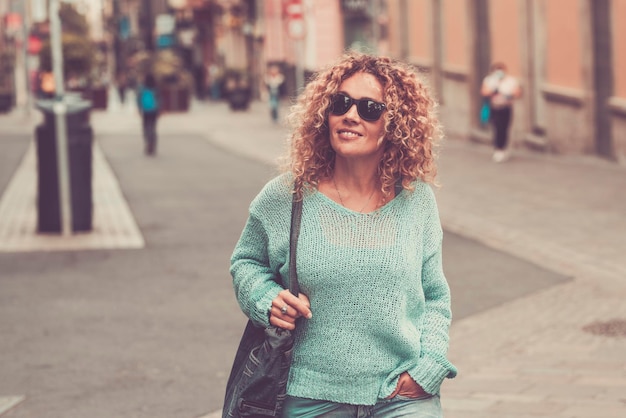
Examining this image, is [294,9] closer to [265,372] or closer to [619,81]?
[619,81]

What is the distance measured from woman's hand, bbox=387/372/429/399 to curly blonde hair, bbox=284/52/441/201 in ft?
1.58

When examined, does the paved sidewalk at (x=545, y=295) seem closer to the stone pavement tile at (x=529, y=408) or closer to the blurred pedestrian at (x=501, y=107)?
the stone pavement tile at (x=529, y=408)

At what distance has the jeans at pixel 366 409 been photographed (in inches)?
135

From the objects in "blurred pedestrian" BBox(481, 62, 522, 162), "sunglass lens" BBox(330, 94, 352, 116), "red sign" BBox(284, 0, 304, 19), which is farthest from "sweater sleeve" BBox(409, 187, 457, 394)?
Answer: "red sign" BBox(284, 0, 304, 19)

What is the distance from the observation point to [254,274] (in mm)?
3543

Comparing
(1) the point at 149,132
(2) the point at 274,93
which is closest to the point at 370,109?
(1) the point at 149,132

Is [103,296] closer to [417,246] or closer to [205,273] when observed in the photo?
[205,273]

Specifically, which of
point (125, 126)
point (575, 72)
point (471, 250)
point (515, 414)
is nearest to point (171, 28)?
point (125, 126)

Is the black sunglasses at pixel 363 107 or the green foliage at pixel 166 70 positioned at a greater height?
the black sunglasses at pixel 363 107

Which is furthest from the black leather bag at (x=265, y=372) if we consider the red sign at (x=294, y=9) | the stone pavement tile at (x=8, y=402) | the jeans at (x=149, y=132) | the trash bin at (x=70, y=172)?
the red sign at (x=294, y=9)

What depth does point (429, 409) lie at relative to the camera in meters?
3.44

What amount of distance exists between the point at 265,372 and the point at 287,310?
164 millimetres

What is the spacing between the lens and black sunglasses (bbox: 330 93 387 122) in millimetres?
3498

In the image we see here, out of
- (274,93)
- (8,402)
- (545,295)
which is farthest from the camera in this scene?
(274,93)
